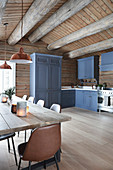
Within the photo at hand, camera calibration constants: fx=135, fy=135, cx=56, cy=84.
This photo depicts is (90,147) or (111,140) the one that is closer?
(90,147)

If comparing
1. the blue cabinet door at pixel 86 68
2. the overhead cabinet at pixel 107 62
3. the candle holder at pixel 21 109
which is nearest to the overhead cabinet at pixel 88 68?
the blue cabinet door at pixel 86 68

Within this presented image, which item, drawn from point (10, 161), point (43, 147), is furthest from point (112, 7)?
point (10, 161)

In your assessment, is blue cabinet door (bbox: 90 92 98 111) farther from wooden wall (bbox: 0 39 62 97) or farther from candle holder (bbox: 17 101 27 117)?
candle holder (bbox: 17 101 27 117)

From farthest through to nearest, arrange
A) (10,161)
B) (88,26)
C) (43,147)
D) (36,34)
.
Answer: (36,34), (88,26), (10,161), (43,147)

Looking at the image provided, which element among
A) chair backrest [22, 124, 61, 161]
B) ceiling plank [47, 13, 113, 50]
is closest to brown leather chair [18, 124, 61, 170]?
chair backrest [22, 124, 61, 161]

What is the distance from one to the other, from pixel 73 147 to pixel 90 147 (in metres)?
0.33

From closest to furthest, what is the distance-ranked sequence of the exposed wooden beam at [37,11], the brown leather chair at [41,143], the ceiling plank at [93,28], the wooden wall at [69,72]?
the brown leather chair at [41,143] → the exposed wooden beam at [37,11] → the ceiling plank at [93,28] → the wooden wall at [69,72]

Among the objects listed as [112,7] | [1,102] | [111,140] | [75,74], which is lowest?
[111,140]

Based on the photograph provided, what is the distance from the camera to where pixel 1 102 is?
2.94 meters

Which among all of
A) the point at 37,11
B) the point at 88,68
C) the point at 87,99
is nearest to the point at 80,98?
the point at 87,99

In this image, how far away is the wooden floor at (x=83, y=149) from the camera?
6.78 feet

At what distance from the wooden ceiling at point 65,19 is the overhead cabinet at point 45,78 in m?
0.76

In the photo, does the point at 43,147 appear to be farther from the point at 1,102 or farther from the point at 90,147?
the point at 1,102

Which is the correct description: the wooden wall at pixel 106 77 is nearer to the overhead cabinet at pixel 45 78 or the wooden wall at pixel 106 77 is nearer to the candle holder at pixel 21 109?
the overhead cabinet at pixel 45 78
